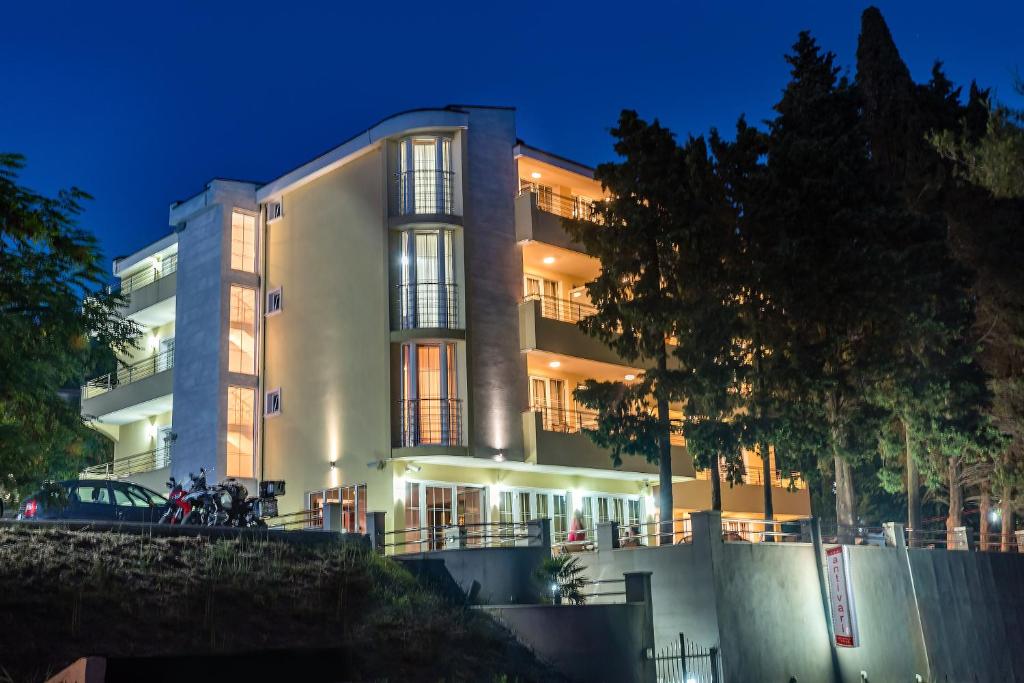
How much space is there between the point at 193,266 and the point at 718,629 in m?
22.0

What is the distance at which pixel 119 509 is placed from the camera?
26.1m

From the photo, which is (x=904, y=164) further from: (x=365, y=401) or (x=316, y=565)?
(x=316, y=565)

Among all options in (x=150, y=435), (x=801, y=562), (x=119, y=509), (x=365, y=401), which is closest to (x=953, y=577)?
(x=801, y=562)

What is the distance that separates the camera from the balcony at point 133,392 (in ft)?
129

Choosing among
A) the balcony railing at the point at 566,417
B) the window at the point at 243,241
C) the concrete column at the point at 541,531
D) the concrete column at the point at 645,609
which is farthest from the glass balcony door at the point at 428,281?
the concrete column at the point at 645,609

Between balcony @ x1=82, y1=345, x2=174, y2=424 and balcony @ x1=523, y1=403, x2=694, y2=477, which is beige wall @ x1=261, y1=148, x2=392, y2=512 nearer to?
balcony @ x1=523, y1=403, x2=694, y2=477

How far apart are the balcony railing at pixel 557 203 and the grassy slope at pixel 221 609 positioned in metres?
17.5

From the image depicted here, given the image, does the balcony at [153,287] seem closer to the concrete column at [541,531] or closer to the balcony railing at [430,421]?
the balcony railing at [430,421]

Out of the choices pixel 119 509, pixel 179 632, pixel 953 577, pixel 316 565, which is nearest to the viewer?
pixel 179 632

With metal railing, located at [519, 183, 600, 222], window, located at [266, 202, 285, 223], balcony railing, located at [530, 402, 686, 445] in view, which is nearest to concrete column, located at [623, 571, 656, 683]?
balcony railing, located at [530, 402, 686, 445]

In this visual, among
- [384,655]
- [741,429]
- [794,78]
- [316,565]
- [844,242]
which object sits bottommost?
[384,655]

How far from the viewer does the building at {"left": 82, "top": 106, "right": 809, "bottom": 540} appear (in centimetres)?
3256

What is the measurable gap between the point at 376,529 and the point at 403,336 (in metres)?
7.39

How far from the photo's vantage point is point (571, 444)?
112 feet
